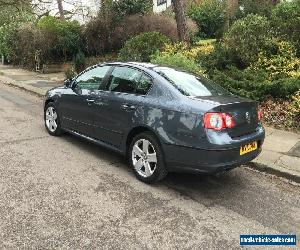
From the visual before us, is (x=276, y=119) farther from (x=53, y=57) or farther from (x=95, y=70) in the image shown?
(x=53, y=57)

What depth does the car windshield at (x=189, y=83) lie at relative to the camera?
5.62m

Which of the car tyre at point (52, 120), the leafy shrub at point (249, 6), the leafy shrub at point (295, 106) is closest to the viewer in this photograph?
the car tyre at point (52, 120)

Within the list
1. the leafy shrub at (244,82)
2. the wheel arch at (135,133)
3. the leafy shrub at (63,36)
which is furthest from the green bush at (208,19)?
the wheel arch at (135,133)

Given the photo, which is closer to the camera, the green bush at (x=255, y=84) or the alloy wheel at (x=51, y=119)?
the alloy wheel at (x=51, y=119)

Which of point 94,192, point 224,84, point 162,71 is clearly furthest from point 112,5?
point 94,192

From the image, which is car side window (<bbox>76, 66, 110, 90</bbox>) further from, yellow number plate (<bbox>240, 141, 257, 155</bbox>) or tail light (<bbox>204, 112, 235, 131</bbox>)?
yellow number plate (<bbox>240, 141, 257, 155</bbox>)

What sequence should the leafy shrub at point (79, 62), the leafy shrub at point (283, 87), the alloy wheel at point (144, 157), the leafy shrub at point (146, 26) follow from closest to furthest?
the alloy wheel at point (144, 157)
the leafy shrub at point (283, 87)
the leafy shrub at point (79, 62)
the leafy shrub at point (146, 26)

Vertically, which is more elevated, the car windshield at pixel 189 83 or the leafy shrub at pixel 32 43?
the leafy shrub at pixel 32 43

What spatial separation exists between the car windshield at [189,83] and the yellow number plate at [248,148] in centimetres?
89

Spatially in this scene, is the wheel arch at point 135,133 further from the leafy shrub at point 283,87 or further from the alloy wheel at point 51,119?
the leafy shrub at point 283,87

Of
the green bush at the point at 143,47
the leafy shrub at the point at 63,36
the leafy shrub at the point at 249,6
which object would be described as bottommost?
the green bush at the point at 143,47

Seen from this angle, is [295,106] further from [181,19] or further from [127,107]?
[181,19]

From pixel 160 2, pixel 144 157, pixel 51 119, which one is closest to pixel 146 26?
pixel 51 119

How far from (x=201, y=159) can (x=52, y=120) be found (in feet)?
12.3
